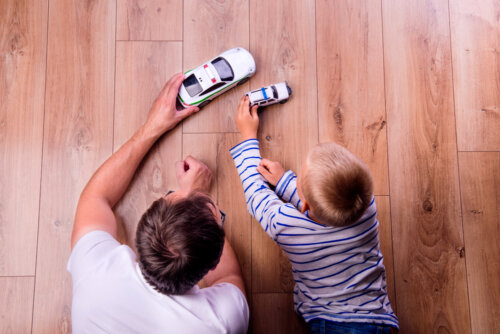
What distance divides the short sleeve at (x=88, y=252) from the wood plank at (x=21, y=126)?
361mm

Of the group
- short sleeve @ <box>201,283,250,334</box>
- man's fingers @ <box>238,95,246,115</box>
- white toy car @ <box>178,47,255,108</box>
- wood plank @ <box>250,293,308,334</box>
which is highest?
white toy car @ <box>178,47,255,108</box>

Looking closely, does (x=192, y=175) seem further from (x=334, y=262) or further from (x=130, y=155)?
(x=334, y=262)

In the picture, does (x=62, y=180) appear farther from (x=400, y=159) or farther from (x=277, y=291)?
(x=400, y=159)

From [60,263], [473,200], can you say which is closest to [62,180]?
[60,263]

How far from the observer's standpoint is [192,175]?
961mm

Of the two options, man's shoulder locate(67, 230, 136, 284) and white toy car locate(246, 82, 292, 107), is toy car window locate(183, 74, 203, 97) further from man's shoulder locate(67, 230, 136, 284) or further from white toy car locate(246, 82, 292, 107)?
man's shoulder locate(67, 230, 136, 284)

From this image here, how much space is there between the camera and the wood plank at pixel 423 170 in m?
1.00

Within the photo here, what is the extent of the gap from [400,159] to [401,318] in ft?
1.60

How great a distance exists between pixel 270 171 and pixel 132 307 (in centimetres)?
51

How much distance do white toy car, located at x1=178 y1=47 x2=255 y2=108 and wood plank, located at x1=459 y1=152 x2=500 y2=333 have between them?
75 cm

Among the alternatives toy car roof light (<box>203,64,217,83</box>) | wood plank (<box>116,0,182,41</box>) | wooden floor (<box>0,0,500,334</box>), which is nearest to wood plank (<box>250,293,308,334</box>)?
wooden floor (<box>0,0,500,334</box>)

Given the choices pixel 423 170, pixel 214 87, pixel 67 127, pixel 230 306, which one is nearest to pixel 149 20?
pixel 214 87

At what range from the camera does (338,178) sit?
0.64 meters

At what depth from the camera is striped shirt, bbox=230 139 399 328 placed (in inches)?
29.1
